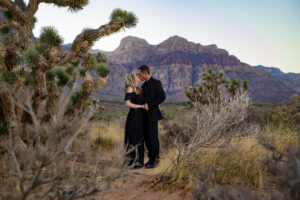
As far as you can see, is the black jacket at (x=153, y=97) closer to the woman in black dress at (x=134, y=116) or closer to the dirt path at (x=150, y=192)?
the woman in black dress at (x=134, y=116)

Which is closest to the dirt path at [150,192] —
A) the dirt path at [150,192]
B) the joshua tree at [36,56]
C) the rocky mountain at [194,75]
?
the dirt path at [150,192]

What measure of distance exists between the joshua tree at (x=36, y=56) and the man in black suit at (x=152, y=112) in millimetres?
1348

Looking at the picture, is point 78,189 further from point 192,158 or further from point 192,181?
point 192,158

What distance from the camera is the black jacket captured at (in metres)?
5.45

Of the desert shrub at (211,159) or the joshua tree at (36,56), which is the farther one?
the joshua tree at (36,56)

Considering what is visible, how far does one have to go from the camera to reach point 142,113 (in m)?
5.59

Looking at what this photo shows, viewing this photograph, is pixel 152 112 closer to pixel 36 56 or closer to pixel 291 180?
pixel 36 56

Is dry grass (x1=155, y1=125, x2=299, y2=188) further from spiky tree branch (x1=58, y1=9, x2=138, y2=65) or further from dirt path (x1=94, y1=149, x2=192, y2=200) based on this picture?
spiky tree branch (x1=58, y1=9, x2=138, y2=65)

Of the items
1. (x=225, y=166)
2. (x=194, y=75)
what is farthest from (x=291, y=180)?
(x=194, y=75)

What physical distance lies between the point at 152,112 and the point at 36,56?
7.93ft

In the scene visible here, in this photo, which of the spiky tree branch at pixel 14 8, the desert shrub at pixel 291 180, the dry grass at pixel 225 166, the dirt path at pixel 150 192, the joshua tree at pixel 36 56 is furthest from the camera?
the spiky tree branch at pixel 14 8

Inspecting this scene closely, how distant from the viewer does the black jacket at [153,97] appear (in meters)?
5.45

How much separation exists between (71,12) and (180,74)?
174 metres

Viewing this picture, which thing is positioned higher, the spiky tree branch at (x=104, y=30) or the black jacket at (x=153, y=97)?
the spiky tree branch at (x=104, y=30)
